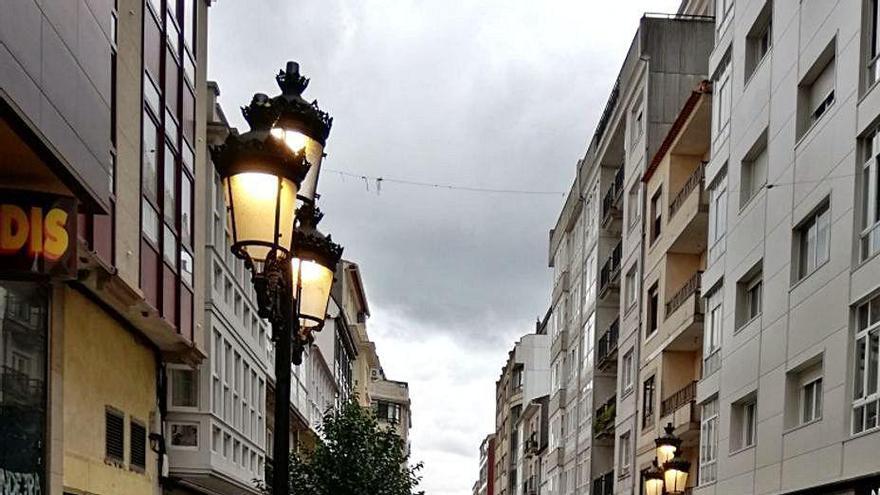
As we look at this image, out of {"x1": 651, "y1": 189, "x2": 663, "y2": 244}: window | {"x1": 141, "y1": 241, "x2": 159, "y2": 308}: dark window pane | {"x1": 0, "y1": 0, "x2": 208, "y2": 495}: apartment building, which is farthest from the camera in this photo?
{"x1": 651, "y1": 189, "x2": 663, "y2": 244}: window

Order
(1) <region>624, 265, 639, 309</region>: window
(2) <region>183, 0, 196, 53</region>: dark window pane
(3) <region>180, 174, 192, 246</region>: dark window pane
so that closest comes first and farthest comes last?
(3) <region>180, 174, 192, 246</region>: dark window pane, (2) <region>183, 0, 196, 53</region>: dark window pane, (1) <region>624, 265, 639, 309</region>: window

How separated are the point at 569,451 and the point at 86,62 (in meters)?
37.0

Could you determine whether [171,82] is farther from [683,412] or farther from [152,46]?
[683,412]

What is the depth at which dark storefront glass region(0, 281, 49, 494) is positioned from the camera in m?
12.0

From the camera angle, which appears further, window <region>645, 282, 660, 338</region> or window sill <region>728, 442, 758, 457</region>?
window <region>645, 282, 660, 338</region>

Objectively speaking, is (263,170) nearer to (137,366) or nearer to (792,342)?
→ (137,366)

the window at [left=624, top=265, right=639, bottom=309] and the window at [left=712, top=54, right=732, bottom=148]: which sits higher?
the window at [left=712, top=54, right=732, bottom=148]

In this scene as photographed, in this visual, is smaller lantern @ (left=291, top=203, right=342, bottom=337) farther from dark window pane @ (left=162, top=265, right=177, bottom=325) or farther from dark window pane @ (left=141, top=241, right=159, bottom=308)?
dark window pane @ (left=162, top=265, right=177, bottom=325)

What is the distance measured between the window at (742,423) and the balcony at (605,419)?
46.1 feet

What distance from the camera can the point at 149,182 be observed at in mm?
16953

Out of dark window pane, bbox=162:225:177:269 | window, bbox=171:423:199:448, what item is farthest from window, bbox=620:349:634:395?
dark window pane, bbox=162:225:177:269

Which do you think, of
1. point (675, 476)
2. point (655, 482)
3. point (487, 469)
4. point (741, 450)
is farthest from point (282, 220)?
point (487, 469)

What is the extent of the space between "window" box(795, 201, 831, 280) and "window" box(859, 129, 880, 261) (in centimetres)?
128

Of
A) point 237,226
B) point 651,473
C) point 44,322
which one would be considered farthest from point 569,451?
point 237,226
